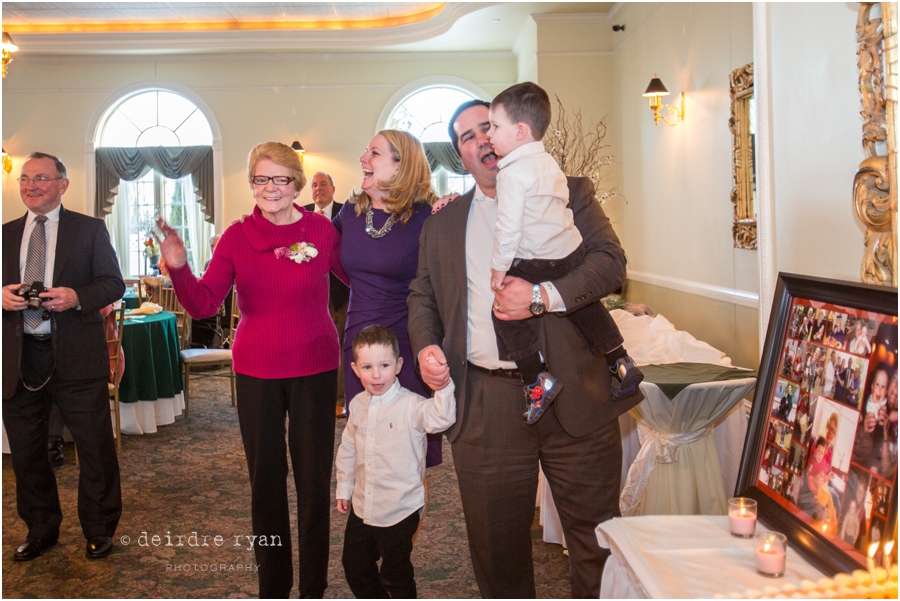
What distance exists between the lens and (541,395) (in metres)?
1.83

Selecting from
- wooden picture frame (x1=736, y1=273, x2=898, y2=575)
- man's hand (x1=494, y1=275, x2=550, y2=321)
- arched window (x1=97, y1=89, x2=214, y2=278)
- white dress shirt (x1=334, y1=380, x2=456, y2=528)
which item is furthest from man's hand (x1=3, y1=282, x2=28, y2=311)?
arched window (x1=97, y1=89, x2=214, y2=278)

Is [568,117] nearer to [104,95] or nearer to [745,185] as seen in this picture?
[745,185]

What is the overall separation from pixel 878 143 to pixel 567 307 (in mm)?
767

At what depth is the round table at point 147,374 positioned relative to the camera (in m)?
5.55

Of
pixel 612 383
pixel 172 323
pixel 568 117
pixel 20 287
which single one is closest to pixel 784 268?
pixel 612 383

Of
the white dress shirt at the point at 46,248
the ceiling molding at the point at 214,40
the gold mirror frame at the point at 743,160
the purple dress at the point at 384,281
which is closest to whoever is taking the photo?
the purple dress at the point at 384,281

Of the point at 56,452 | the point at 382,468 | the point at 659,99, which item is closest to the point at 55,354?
the point at 382,468

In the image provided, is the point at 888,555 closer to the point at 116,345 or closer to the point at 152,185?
the point at 116,345

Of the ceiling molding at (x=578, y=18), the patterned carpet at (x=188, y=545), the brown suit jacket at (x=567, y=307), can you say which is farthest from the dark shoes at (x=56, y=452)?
the ceiling molding at (x=578, y=18)

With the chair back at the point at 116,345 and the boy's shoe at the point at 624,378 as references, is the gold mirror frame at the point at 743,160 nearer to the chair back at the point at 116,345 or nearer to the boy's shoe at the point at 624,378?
the boy's shoe at the point at 624,378

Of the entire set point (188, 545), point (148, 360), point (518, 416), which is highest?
point (518, 416)

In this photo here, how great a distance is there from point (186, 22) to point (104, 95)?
1.95 m

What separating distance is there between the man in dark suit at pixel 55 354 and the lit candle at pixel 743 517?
285 centimetres

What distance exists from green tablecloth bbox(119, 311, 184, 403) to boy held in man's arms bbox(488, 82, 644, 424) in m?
4.41
